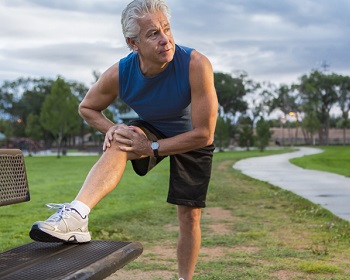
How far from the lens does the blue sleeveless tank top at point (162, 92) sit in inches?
125

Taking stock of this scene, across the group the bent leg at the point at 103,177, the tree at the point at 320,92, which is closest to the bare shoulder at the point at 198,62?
the bent leg at the point at 103,177

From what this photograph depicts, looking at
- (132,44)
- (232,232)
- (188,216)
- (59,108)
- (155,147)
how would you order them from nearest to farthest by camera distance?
(132,44) → (155,147) → (188,216) → (232,232) → (59,108)

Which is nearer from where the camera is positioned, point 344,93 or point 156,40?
point 156,40

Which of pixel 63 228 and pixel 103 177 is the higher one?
pixel 103 177

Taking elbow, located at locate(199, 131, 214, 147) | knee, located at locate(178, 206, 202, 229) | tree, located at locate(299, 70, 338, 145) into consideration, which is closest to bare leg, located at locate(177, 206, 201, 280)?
knee, located at locate(178, 206, 202, 229)

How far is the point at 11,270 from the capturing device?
229 cm

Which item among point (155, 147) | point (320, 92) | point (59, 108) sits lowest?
point (155, 147)

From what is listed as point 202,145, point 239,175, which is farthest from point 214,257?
point 239,175

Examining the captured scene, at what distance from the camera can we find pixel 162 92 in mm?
3221

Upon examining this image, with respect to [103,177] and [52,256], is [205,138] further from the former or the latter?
[52,256]

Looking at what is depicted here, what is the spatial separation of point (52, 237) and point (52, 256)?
13 centimetres

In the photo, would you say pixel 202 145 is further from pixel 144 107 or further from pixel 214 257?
pixel 214 257

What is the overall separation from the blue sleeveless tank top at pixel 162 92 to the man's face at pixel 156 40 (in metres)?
0.10

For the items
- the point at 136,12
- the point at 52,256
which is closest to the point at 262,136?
the point at 136,12
